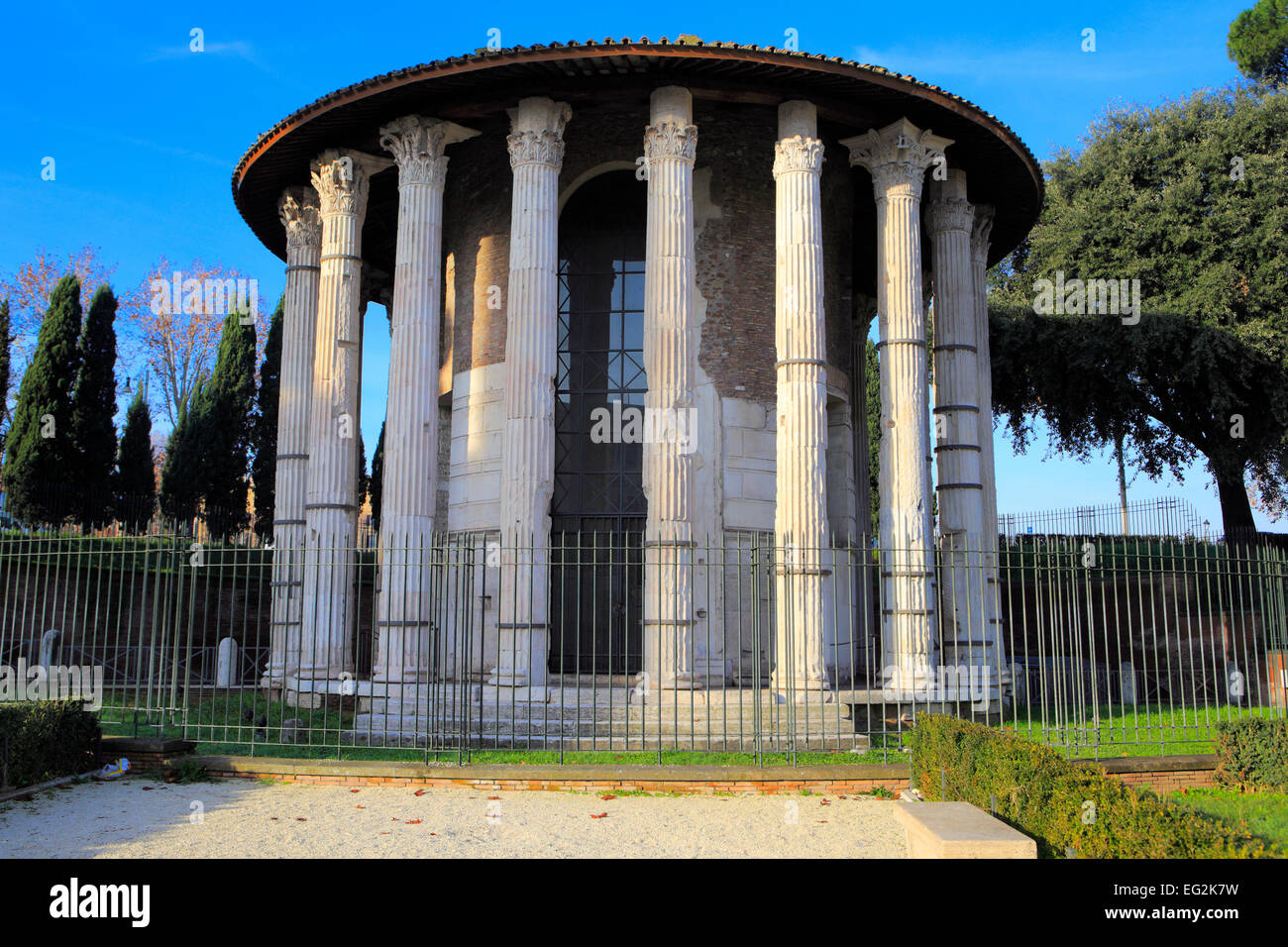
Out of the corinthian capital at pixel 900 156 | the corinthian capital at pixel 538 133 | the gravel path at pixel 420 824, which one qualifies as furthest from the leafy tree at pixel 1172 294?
the gravel path at pixel 420 824

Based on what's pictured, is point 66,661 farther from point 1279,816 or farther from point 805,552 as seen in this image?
point 1279,816

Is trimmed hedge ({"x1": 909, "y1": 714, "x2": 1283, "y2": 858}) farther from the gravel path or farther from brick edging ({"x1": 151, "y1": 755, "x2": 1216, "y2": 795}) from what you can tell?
brick edging ({"x1": 151, "y1": 755, "x2": 1216, "y2": 795})

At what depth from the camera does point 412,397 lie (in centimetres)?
1647

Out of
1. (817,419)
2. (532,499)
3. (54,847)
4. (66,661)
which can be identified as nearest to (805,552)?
(817,419)

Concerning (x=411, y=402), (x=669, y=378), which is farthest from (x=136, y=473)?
(x=669, y=378)

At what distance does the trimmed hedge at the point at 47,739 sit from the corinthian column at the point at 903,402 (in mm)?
10359

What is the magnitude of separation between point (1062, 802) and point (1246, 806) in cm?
393

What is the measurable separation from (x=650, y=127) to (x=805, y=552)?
6910mm

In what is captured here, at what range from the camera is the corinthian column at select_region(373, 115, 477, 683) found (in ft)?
51.6

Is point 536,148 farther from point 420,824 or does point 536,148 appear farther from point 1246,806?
point 1246,806

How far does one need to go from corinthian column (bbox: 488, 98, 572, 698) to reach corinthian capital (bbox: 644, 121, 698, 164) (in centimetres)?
156

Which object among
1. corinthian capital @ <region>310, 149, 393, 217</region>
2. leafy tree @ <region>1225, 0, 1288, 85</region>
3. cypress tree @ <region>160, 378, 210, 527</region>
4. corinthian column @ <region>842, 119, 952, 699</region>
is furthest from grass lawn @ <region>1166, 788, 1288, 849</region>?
leafy tree @ <region>1225, 0, 1288, 85</region>

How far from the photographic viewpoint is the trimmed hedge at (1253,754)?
1056 centimetres

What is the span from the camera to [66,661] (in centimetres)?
1980
